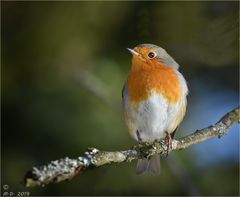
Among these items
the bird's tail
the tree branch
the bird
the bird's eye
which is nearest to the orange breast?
the bird

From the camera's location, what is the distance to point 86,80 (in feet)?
19.2

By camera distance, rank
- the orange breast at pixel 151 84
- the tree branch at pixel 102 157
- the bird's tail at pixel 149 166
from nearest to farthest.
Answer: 1. the tree branch at pixel 102 157
2. the orange breast at pixel 151 84
3. the bird's tail at pixel 149 166

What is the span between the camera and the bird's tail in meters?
5.27

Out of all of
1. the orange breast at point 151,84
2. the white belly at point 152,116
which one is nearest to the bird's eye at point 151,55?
the orange breast at point 151,84

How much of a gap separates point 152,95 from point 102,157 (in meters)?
2.12

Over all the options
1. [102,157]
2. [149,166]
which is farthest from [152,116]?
[102,157]

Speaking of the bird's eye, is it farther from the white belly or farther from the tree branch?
the tree branch

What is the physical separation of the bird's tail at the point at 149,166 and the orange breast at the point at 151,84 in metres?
0.64

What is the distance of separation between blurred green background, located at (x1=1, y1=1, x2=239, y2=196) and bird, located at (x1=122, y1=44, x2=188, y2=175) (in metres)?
0.35

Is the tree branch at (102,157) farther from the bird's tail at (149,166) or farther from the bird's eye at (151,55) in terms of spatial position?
the bird's eye at (151,55)

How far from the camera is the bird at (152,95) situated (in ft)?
16.8

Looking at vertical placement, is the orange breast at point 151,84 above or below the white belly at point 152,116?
above

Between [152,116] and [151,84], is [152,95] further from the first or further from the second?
[152,116]

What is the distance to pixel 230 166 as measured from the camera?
20.4 ft
